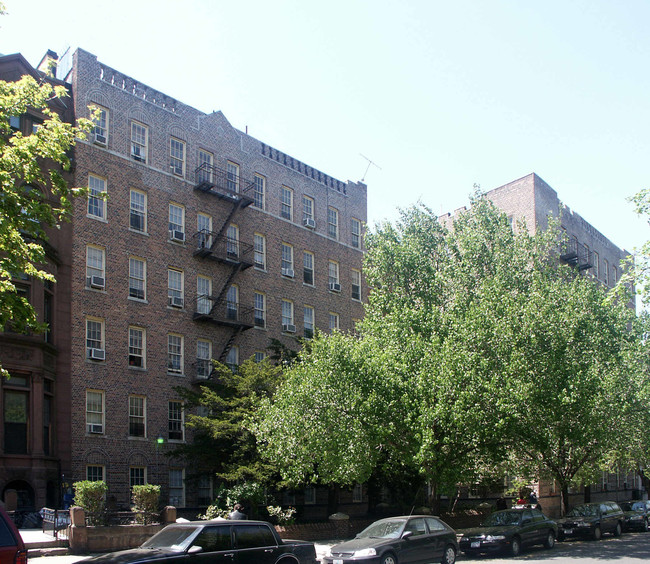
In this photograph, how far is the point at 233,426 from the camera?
2767cm

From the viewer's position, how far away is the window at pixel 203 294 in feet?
120

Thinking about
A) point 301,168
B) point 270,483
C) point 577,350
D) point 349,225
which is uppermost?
point 301,168

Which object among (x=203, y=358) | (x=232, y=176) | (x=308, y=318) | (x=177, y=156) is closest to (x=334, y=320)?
(x=308, y=318)

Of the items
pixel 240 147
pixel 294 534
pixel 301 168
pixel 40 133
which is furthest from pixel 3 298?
pixel 301 168

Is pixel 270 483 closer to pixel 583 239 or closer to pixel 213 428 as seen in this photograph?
pixel 213 428

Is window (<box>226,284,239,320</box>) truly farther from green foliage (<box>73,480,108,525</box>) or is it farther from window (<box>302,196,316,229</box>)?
green foliage (<box>73,480,108,525</box>)

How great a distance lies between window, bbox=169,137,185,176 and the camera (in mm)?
36938

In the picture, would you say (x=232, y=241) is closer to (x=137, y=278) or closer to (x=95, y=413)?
(x=137, y=278)

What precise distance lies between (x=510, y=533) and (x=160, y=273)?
20.2m

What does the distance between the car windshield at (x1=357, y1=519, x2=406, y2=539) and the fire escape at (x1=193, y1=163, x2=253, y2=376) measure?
1818cm

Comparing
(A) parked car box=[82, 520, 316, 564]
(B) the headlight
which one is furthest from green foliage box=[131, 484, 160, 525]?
(A) parked car box=[82, 520, 316, 564]

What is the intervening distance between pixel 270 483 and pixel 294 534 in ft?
7.62

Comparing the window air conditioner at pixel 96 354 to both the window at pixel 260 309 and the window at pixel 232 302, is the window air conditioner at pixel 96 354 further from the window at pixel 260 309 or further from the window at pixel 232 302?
the window at pixel 260 309

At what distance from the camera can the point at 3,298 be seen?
46.6ft
